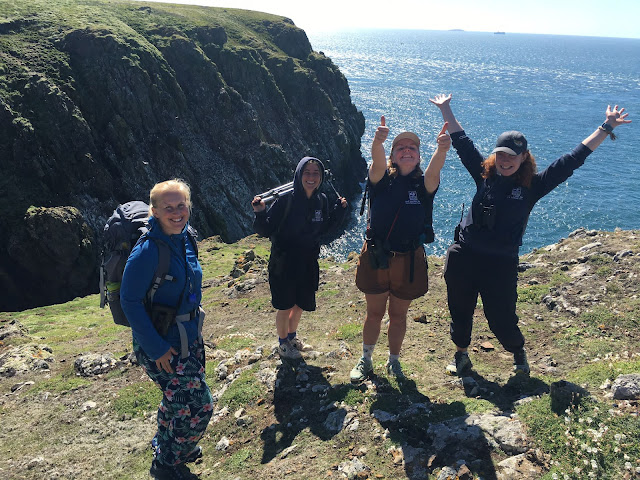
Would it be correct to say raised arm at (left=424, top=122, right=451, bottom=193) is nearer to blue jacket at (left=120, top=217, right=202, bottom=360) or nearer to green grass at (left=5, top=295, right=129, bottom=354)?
blue jacket at (left=120, top=217, right=202, bottom=360)

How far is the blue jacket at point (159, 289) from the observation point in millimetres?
4742

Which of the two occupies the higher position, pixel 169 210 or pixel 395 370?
pixel 169 210

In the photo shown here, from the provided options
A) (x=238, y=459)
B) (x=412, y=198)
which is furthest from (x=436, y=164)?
(x=238, y=459)

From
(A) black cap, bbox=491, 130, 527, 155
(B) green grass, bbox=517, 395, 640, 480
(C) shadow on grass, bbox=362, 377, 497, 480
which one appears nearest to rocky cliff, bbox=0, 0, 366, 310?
(C) shadow on grass, bbox=362, 377, 497, 480

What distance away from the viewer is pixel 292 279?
7.64 meters

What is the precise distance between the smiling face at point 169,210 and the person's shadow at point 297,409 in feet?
11.3

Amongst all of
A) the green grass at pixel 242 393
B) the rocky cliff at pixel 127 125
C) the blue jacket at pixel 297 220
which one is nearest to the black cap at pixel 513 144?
the blue jacket at pixel 297 220

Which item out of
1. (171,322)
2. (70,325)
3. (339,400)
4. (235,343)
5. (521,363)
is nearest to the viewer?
(171,322)

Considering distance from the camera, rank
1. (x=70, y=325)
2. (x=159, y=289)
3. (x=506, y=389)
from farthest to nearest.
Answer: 1. (x=70, y=325)
2. (x=506, y=389)
3. (x=159, y=289)

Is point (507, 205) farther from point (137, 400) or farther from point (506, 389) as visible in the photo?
point (137, 400)

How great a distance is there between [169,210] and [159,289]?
88 cm

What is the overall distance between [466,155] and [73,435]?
7.74 meters

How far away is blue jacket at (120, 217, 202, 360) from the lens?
474 cm

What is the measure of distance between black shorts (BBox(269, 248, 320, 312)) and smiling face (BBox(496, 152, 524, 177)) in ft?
10.6
